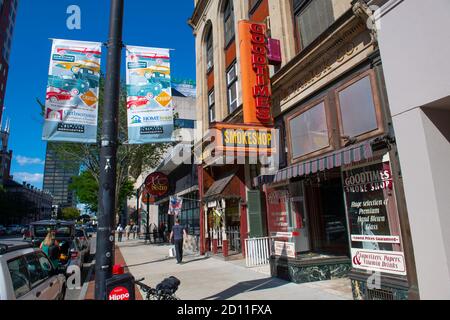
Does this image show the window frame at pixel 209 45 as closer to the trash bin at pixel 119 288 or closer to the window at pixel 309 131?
the window at pixel 309 131

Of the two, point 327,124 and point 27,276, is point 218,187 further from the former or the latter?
point 27,276

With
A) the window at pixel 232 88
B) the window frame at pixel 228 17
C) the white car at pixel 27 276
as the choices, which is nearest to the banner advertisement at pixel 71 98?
the white car at pixel 27 276

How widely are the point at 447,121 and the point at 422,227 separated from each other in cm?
195

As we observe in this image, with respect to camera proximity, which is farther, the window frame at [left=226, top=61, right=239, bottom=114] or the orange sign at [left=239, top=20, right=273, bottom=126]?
the window frame at [left=226, top=61, right=239, bottom=114]

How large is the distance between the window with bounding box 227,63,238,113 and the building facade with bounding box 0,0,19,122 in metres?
75.6

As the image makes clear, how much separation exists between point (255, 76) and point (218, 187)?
20.1ft

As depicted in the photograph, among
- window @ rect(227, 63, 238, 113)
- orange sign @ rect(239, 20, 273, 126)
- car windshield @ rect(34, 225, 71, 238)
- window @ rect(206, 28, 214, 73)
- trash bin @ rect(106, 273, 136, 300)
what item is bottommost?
trash bin @ rect(106, 273, 136, 300)

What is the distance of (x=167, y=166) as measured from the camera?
26.2 meters

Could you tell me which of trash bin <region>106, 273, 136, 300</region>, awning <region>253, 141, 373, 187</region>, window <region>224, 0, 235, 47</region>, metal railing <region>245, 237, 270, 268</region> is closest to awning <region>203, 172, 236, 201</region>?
metal railing <region>245, 237, 270, 268</region>

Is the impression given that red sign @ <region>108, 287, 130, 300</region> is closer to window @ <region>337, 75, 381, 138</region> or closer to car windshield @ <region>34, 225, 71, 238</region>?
window @ <region>337, 75, 381, 138</region>

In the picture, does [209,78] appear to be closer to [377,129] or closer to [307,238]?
[307,238]

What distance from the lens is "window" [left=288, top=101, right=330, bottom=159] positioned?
8466 mm

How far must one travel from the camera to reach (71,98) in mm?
5691
